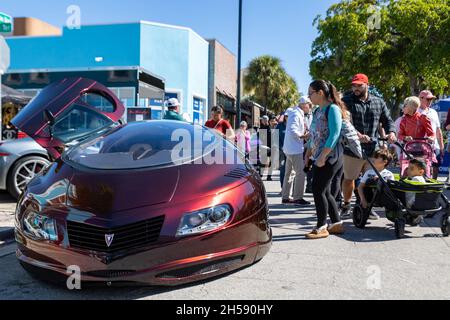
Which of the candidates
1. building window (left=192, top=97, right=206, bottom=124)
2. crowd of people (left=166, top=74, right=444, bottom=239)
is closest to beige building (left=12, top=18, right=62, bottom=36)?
building window (left=192, top=97, right=206, bottom=124)

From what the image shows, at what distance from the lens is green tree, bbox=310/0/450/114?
20.0 m

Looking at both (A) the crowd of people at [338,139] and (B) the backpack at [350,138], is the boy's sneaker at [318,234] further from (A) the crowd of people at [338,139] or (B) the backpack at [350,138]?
(B) the backpack at [350,138]

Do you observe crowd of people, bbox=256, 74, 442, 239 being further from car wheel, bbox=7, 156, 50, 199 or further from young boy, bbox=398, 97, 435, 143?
car wheel, bbox=7, 156, 50, 199

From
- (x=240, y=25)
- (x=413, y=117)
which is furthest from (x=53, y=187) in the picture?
(x=240, y=25)

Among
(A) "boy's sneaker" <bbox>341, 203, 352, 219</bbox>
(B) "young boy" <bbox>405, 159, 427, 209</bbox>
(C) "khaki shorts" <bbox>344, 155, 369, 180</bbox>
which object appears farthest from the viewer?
(A) "boy's sneaker" <bbox>341, 203, 352, 219</bbox>

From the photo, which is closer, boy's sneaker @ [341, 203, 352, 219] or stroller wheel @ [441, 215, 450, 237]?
stroller wheel @ [441, 215, 450, 237]

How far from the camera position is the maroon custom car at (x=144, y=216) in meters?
2.78

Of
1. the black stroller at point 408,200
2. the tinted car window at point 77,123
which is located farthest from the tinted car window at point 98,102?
the black stroller at point 408,200

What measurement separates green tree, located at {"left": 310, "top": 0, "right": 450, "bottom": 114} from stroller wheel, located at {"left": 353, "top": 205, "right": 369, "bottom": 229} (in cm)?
1569

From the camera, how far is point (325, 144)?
14.4ft

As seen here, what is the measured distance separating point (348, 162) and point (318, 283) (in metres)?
2.51

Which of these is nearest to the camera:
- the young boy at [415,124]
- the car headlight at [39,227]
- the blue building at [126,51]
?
the car headlight at [39,227]

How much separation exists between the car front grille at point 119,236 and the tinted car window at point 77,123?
2.78 metres
